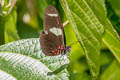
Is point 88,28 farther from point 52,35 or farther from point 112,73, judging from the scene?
point 112,73

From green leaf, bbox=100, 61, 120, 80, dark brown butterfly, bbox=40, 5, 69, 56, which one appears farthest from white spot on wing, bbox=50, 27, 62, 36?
green leaf, bbox=100, 61, 120, 80

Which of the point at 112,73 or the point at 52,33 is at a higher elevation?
the point at 52,33

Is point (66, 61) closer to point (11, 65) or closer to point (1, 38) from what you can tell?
point (11, 65)

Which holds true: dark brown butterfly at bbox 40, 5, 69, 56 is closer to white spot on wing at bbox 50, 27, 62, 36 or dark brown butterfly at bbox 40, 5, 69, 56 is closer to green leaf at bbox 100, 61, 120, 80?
white spot on wing at bbox 50, 27, 62, 36

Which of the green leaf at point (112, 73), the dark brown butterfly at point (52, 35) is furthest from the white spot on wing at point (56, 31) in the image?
the green leaf at point (112, 73)

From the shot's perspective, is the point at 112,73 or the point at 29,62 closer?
the point at 29,62

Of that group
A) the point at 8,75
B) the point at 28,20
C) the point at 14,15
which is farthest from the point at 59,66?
the point at 28,20

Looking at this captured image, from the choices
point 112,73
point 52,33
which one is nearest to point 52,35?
point 52,33

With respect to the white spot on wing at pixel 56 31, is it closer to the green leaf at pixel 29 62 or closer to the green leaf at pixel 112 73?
the green leaf at pixel 29 62
